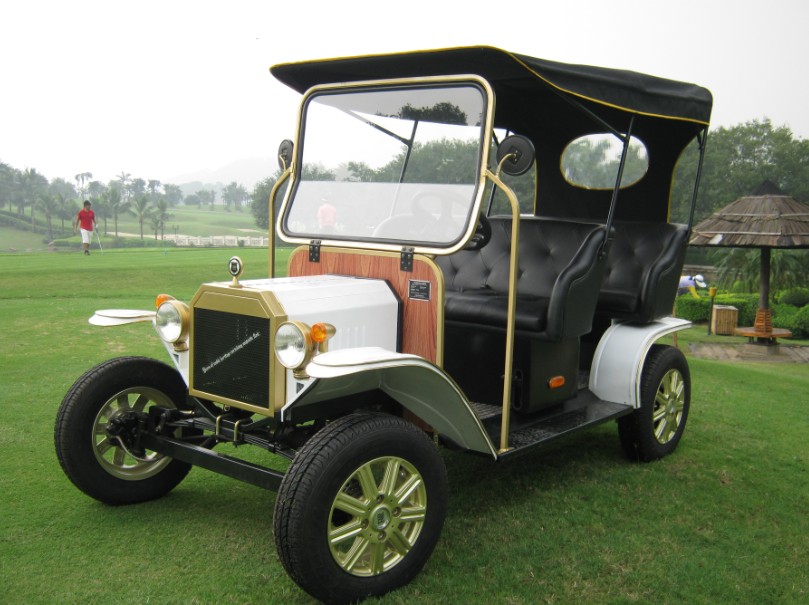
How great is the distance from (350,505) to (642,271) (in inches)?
132

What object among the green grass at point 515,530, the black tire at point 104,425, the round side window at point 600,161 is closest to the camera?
the green grass at point 515,530

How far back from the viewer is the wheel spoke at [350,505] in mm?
3309

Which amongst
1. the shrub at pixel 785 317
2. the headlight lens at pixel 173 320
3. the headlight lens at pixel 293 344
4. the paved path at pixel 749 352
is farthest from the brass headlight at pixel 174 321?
the shrub at pixel 785 317

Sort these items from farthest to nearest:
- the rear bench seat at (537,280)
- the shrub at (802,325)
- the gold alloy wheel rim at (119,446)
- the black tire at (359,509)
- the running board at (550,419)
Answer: the shrub at (802,325)
the rear bench seat at (537,280)
the running board at (550,419)
the gold alloy wheel rim at (119,446)
the black tire at (359,509)

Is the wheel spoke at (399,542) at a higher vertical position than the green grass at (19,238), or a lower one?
higher

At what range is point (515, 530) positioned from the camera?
13.9 feet

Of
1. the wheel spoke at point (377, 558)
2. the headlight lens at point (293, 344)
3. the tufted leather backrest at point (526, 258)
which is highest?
the tufted leather backrest at point (526, 258)

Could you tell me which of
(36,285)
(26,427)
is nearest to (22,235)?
(36,285)

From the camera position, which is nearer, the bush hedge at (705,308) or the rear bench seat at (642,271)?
the rear bench seat at (642,271)

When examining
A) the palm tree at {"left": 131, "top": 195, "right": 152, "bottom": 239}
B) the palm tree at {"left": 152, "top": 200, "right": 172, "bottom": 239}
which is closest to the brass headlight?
the palm tree at {"left": 152, "top": 200, "right": 172, "bottom": 239}

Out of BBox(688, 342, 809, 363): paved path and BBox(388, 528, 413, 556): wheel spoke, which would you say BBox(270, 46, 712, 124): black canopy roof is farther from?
BBox(688, 342, 809, 363): paved path

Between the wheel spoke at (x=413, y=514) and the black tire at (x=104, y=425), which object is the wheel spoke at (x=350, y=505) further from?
the black tire at (x=104, y=425)

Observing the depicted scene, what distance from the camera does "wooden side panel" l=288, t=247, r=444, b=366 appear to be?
4031 mm

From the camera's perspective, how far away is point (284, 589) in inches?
138
